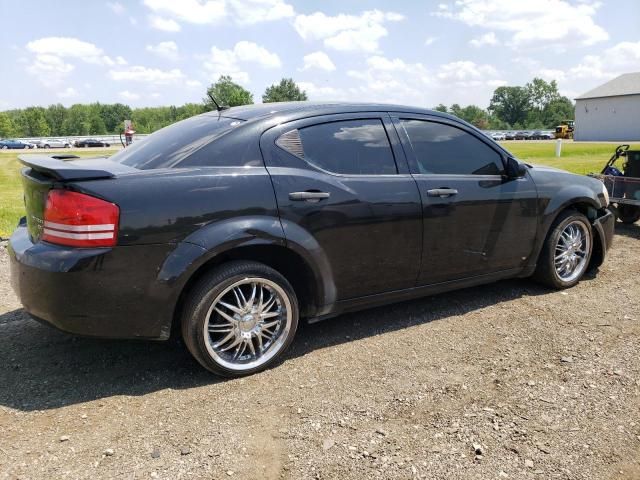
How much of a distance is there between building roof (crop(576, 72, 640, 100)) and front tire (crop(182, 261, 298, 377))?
67106 mm

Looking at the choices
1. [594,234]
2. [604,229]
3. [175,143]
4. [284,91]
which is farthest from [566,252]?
[284,91]

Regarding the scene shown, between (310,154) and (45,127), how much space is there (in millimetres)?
122072

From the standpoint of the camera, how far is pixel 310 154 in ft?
11.1

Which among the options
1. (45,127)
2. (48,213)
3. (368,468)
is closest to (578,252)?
(368,468)

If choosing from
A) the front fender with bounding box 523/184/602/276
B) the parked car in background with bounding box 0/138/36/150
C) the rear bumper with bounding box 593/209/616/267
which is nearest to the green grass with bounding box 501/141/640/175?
the rear bumper with bounding box 593/209/616/267

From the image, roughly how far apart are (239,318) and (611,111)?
68323 millimetres

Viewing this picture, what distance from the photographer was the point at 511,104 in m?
120

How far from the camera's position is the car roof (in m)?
3.46

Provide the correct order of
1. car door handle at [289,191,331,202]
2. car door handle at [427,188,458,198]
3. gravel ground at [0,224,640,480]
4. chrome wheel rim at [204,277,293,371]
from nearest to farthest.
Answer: gravel ground at [0,224,640,480] < chrome wheel rim at [204,277,293,371] < car door handle at [289,191,331,202] < car door handle at [427,188,458,198]

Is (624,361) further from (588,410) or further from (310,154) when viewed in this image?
(310,154)

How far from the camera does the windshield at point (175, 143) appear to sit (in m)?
3.14

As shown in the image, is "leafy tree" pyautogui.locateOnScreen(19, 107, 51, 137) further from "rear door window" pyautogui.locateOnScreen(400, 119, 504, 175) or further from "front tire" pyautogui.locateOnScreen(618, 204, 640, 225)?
"rear door window" pyautogui.locateOnScreen(400, 119, 504, 175)

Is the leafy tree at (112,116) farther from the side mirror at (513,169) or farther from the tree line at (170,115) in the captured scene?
the side mirror at (513,169)

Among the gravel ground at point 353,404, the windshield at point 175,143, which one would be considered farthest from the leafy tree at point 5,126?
the windshield at point 175,143
